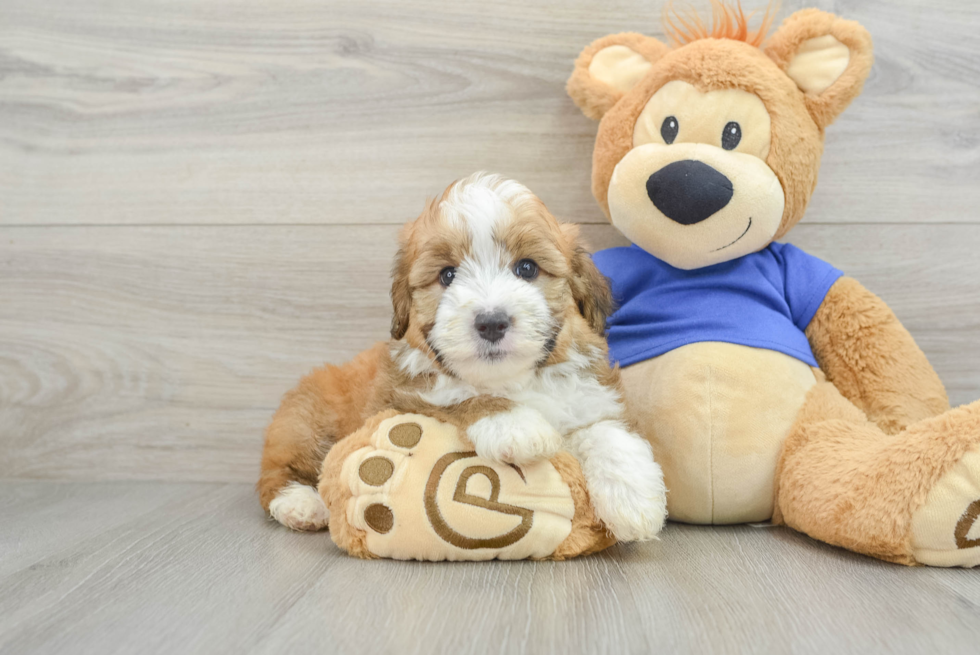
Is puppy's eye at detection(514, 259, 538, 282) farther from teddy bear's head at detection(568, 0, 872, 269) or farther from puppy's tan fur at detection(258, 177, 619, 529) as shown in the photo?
teddy bear's head at detection(568, 0, 872, 269)

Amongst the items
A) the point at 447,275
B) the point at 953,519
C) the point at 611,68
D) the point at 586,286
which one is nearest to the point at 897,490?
the point at 953,519

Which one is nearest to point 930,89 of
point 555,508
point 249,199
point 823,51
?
point 823,51

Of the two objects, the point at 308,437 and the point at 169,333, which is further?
the point at 169,333

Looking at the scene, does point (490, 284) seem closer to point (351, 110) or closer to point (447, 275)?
point (447, 275)

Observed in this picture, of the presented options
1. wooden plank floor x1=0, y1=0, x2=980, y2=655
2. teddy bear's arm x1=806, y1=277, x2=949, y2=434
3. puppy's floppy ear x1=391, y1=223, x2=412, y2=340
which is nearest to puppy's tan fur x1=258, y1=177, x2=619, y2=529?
puppy's floppy ear x1=391, y1=223, x2=412, y2=340

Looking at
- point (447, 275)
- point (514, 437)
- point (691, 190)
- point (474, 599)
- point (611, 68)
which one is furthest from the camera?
point (611, 68)

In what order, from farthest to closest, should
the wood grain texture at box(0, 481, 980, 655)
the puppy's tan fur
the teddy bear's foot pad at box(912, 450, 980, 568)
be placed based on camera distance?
the puppy's tan fur → the teddy bear's foot pad at box(912, 450, 980, 568) → the wood grain texture at box(0, 481, 980, 655)

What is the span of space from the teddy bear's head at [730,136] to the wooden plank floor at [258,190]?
0.37 m

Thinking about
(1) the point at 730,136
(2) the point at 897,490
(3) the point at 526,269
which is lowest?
(2) the point at 897,490

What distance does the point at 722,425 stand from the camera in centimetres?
149

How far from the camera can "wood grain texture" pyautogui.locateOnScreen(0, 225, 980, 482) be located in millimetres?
2035

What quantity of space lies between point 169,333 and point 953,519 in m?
1.95

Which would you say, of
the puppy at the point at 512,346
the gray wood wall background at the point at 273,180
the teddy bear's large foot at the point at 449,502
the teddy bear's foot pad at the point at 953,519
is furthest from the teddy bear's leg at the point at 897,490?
the gray wood wall background at the point at 273,180

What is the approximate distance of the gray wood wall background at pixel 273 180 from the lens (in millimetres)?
1910
